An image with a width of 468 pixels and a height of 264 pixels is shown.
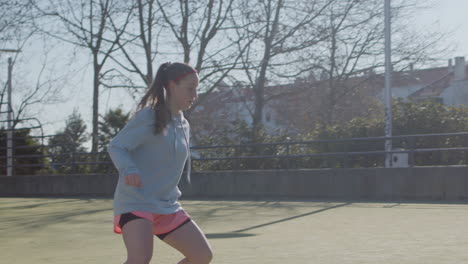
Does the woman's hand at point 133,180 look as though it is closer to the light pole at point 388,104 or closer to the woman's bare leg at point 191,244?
the woman's bare leg at point 191,244

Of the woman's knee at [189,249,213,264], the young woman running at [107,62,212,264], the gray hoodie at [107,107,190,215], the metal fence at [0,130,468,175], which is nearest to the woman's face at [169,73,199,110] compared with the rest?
the young woman running at [107,62,212,264]

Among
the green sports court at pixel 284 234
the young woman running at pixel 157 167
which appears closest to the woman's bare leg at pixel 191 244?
the young woman running at pixel 157 167

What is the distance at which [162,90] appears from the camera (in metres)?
3.64

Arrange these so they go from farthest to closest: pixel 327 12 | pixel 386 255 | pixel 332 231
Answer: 1. pixel 327 12
2. pixel 332 231
3. pixel 386 255

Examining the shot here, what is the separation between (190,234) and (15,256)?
3487 millimetres

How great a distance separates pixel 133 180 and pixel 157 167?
230 millimetres

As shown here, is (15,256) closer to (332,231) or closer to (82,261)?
(82,261)

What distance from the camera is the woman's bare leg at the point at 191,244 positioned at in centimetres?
356

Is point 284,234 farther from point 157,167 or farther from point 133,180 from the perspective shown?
point 133,180

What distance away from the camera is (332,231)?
7.68 meters

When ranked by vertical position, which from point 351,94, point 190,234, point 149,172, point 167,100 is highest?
point 351,94

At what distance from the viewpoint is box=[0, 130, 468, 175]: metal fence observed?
45.1 ft

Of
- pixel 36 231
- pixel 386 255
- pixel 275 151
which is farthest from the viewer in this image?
pixel 275 151

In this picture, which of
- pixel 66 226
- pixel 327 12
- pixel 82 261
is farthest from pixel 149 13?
pixel 82 261
